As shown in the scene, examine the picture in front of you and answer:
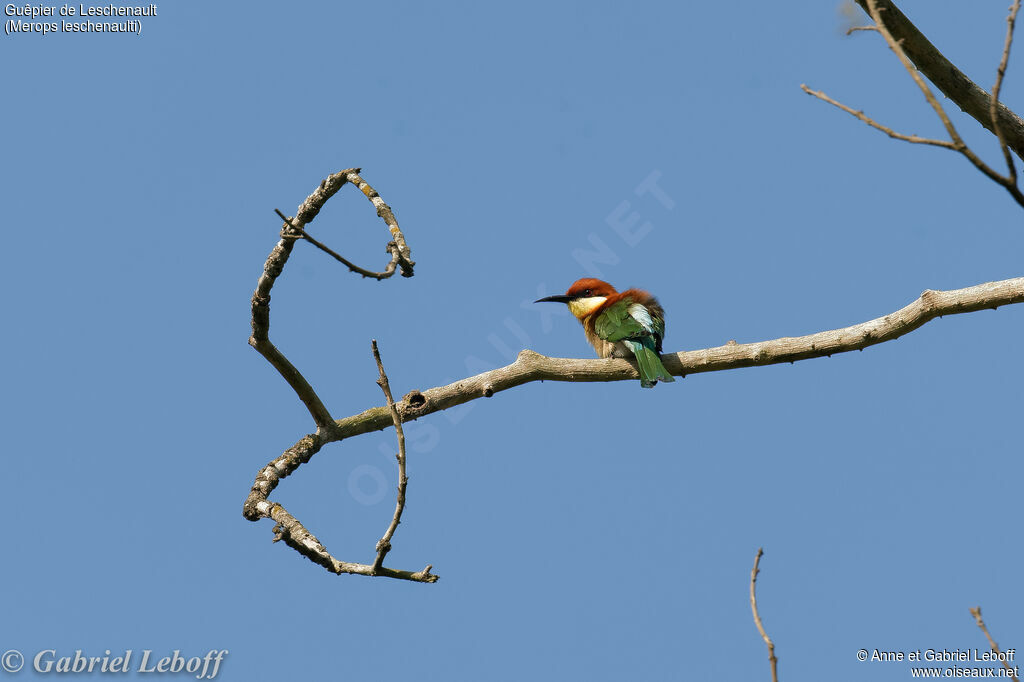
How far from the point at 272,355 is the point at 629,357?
2116 millimetres

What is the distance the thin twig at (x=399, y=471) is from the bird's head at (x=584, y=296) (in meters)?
3.95

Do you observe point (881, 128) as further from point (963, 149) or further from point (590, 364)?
point (590, 364)

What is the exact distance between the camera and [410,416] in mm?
4277

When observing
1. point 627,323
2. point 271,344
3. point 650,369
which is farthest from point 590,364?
point 271,344

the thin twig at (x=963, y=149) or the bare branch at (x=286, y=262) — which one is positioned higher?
the bare branch at (x=286, y=262)

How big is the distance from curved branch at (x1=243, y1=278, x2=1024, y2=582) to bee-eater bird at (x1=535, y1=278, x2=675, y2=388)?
14.7 inches

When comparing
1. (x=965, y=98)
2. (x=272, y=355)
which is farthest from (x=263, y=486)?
(x=965, y=98)

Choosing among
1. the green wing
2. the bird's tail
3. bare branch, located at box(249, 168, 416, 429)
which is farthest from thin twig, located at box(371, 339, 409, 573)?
the green wing

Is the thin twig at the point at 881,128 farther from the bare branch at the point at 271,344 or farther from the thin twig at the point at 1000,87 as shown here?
the bare branch at the point at 271,344

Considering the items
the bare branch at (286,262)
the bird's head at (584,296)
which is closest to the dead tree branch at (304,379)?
the bare branch at (286,262)

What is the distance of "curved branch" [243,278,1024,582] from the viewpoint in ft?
13.0

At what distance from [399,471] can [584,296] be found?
4.26 metres

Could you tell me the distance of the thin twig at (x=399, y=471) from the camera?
8.31ft

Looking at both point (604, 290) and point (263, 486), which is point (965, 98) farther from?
point (263, 486)
